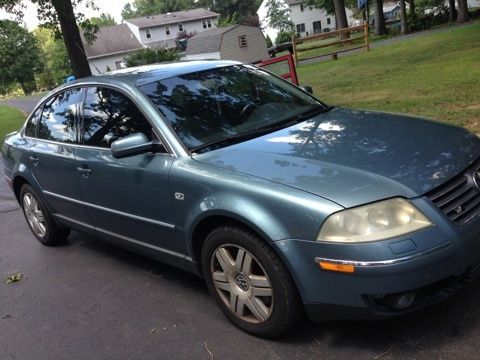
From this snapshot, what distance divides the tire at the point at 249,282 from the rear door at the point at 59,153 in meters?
1.70

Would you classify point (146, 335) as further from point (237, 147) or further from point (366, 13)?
point (366, 13)

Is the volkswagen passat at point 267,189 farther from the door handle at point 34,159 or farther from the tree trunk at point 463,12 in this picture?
the tree trunk at point 463,12

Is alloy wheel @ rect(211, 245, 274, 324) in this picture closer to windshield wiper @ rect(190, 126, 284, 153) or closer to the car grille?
windshield wiper @ rect(190, 126, 284, 153)

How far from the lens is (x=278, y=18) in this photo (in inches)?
3059

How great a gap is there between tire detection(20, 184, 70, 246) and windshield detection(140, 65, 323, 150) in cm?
214

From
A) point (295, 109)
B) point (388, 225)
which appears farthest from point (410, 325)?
point (295, 109)

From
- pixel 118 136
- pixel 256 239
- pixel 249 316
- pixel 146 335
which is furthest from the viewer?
pixel 118 136

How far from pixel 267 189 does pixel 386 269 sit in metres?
0.77

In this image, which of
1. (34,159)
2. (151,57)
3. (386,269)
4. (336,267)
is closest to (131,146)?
(336,267)

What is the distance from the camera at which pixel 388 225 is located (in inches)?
111

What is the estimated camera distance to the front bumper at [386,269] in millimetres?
2752

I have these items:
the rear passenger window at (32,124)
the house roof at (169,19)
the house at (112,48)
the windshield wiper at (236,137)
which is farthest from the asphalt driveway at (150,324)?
the house roof at (169,19)

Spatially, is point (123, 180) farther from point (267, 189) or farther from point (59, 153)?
point (267, 189)

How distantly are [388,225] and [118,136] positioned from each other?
226 centimetres
